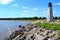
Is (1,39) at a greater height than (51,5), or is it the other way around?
(51,5)

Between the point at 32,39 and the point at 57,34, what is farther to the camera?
the point at 32,39

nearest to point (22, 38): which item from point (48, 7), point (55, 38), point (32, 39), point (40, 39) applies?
point (32, 39)

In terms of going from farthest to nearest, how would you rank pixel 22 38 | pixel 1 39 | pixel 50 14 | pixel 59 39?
pixel 50 14 < pixel 1 39 < pixel 22 38 < pixel 59 39

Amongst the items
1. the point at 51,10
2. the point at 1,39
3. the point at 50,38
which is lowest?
the point at 1,39

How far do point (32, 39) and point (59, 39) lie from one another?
Result: 468cm

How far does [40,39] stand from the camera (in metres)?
14.1

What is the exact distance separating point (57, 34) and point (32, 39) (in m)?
3.81

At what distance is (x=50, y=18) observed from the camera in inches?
1077

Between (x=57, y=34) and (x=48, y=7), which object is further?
(x=48, y=7)

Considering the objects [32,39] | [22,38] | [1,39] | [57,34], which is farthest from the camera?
[1,39]

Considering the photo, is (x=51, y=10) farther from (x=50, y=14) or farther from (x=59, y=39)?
(x=59, y=39)

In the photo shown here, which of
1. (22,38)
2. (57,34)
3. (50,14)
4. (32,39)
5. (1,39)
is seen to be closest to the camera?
(57,34)

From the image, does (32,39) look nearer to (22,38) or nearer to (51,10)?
(22,38)

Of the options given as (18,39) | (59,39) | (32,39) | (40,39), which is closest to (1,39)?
(18,39)
